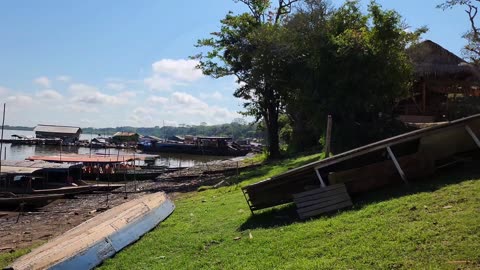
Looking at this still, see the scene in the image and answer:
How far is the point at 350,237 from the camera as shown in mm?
6898

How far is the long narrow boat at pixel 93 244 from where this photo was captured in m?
7.92

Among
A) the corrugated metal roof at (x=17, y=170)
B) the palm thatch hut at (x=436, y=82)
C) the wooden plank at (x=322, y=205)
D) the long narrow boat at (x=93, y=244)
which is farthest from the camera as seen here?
the palm thatch hut at (x=436, y=82)

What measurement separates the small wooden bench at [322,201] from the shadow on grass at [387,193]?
24 cm

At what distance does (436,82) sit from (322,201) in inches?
819

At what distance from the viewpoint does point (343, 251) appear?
21.0ft

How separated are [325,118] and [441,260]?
15216mm

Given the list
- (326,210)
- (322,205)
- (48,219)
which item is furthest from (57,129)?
(326,210)

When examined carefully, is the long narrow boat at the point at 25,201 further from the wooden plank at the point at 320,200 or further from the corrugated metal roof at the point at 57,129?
the corrugated metal roof at the point at 57,129

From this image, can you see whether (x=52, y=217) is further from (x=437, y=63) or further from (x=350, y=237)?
(x=437, y=63)

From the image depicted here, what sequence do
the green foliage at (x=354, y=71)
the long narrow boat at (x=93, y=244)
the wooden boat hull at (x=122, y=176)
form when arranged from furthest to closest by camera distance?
1. the wooden boat hull at (x=122, y=176)
2. the green foliage at (x=354, y=71)
3. the long narrow boat at (x=93, y=244)

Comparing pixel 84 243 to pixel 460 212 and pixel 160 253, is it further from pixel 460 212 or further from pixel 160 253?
pixel 460 212

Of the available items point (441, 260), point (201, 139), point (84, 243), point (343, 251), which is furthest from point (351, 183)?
point (201, 139)

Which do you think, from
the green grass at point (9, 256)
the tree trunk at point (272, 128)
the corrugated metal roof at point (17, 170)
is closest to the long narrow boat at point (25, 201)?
the corrugated metal roof at point (17, 170)

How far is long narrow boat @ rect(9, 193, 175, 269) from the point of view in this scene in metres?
7.92
